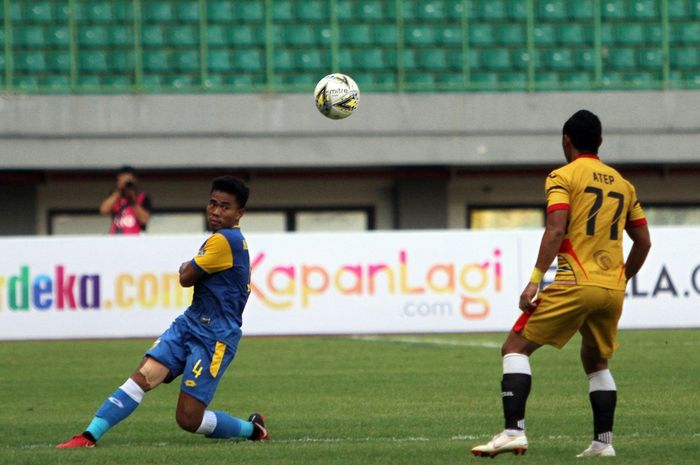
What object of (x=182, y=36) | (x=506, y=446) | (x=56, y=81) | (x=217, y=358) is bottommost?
(x=506, y=446)

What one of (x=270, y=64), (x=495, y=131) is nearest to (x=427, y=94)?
(x=495, y=131)

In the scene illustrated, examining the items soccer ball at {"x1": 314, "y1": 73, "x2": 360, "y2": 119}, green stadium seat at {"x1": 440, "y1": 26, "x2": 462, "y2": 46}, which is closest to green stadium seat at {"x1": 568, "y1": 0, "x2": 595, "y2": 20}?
green stadium seat at {"x1": 440, "y1": 26, "x2": 462, "y2": 46}

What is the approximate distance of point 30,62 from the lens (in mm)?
25969

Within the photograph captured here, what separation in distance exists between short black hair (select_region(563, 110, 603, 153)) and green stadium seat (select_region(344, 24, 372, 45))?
770 inches

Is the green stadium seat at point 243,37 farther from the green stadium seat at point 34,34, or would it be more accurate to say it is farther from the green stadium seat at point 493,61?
the green stadium seat at point 493,61

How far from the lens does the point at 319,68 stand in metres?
26.2

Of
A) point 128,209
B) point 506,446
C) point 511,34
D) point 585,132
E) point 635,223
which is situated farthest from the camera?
point 511,34

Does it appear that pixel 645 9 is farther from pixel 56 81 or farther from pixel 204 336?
pixel 204 336

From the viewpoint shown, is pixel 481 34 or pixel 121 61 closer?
pixel 121 61

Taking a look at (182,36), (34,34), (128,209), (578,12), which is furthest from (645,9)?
(128,209)

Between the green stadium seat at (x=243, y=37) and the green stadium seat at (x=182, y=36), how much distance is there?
0.66 m

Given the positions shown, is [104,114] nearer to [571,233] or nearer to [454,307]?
[454,307]

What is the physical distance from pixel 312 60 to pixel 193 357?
18.9 m

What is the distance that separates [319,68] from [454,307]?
32.0 ft
